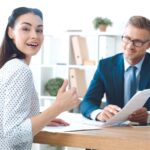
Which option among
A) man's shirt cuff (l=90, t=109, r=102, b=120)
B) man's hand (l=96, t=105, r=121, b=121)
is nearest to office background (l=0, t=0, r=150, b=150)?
man's shirt cuff (l=90, t=109, r=102, b=120)

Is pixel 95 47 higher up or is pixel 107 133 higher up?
pixel 95 47

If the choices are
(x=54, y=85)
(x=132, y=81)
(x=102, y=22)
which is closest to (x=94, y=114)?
(x=132, y=81)

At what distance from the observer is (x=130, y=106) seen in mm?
1618

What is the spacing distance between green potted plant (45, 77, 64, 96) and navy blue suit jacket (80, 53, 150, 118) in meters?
2.02

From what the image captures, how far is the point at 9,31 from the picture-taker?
163 centimetres

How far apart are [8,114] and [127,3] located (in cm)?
290

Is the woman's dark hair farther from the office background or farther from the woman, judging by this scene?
the office background

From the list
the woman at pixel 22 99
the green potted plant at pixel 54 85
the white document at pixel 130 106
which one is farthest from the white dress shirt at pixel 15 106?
the green potted plant at pixel 54 85

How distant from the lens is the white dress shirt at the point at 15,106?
1.35 meters

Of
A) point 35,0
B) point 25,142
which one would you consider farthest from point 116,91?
point 35,0

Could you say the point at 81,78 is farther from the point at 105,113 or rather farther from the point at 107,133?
the point at 107,133

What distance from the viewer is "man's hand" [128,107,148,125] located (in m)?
1.84

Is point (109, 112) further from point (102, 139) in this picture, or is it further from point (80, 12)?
Answer: point (80, 12)

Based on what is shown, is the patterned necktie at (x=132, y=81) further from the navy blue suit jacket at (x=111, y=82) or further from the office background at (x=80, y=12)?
the office background at (x=80, y=12)
